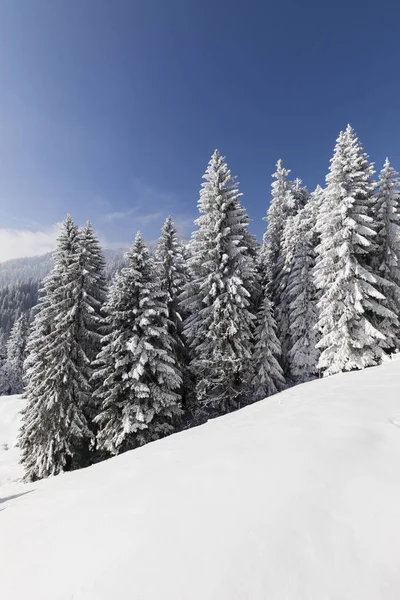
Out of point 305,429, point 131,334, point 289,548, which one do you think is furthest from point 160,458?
point 131,334

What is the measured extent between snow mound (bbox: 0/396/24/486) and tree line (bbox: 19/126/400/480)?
2.86 metres

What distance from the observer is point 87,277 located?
1884 centimetres

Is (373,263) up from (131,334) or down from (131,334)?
up

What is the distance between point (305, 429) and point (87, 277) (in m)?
16.4

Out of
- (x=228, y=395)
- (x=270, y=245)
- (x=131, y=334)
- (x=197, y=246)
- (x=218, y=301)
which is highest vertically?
(x=270, y=245)

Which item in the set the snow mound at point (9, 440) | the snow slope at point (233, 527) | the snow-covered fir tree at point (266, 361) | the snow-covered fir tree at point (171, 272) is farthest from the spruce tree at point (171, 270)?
the snow slope at point (233, 527)

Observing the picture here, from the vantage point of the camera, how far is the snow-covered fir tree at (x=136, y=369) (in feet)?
51.5

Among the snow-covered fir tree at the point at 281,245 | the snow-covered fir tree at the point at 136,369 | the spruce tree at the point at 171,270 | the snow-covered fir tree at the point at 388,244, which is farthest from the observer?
the snow-covered fir tree at the point at 281,245

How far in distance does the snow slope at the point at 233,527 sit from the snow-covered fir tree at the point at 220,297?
13134 millimetres

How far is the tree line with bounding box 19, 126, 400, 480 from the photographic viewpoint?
16562 millimetres

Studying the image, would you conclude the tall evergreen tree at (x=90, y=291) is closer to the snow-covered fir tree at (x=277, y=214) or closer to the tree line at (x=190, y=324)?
the tree line at (x=190, y=324)

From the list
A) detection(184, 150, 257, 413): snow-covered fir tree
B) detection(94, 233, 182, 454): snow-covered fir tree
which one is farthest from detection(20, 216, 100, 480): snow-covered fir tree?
detection(184, 150, 257, 413): snow-covered fir tree

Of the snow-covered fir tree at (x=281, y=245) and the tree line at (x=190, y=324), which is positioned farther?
the snow-covered fir tree at (x=281, y=245)

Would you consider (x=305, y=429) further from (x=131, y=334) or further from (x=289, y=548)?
(x=131, y=334)
